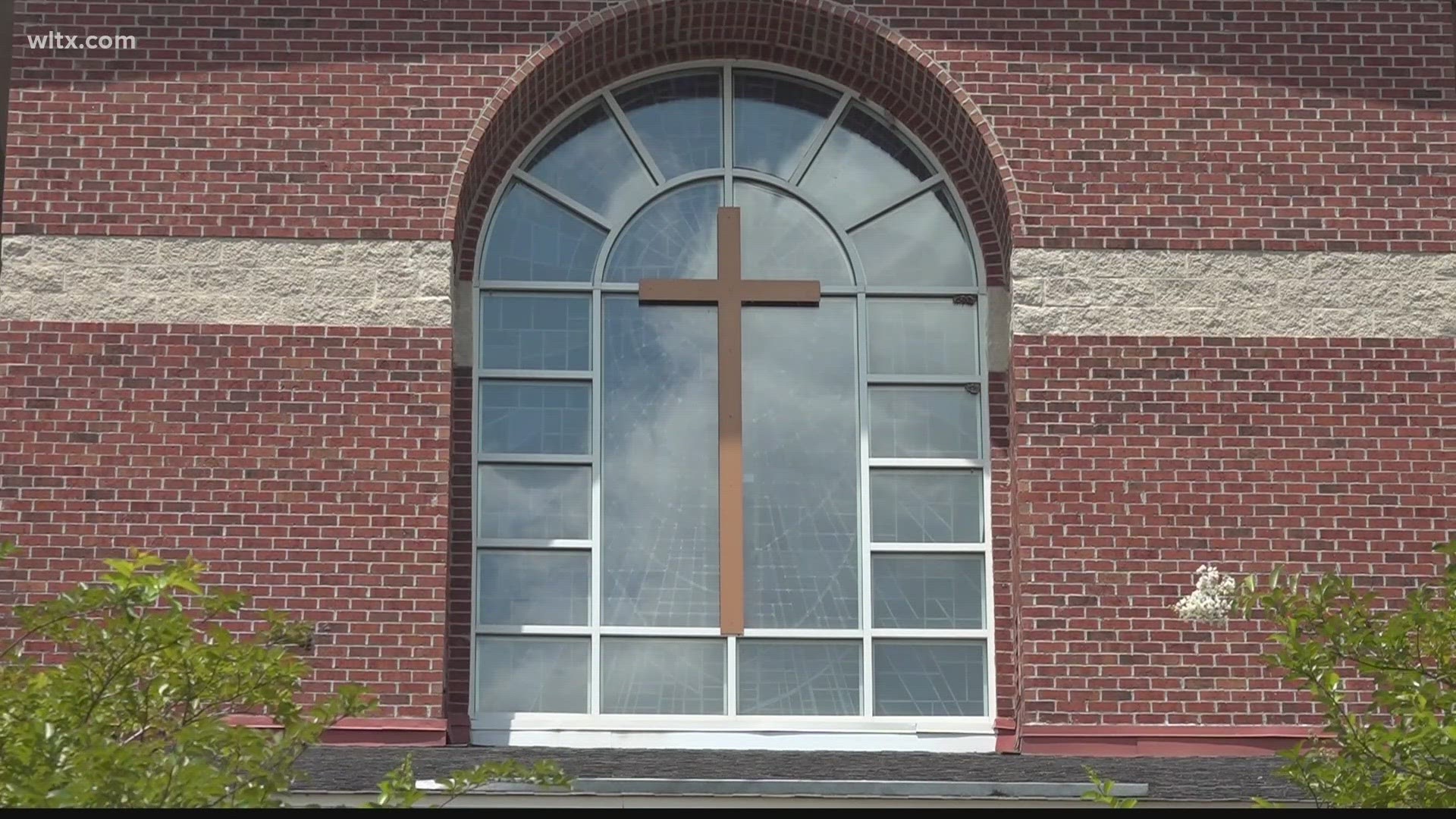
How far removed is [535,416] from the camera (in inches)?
555

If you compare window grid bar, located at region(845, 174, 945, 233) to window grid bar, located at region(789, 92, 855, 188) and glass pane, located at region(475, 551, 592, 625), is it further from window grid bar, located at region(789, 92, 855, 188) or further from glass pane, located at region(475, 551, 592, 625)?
glass pane, located at region(475, 551, 592, 625)

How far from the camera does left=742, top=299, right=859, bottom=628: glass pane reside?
45.5 ft

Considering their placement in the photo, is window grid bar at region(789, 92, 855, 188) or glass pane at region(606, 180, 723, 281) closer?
glass pane at region(606, 180, 723, 281)

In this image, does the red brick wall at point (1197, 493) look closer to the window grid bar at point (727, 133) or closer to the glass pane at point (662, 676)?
the glass pane at point (662, 676)

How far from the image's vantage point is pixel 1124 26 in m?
14.3

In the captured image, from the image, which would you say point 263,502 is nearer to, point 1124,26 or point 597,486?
point 597,486

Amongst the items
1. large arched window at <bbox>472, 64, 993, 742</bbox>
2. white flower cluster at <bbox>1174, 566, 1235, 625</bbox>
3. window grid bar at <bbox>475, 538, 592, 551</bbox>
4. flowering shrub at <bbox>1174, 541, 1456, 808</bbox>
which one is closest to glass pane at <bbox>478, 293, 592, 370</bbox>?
large arched window at <bbox>472, 64, 993, 742</bbox>

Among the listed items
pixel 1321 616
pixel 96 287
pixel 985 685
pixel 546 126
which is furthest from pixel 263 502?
pixel 1321 616

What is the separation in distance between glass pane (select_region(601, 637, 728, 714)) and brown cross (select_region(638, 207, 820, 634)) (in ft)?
0.77

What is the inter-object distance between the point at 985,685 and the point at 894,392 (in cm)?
182

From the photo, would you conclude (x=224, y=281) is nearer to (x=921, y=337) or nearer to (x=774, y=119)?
(x=774, y=119)

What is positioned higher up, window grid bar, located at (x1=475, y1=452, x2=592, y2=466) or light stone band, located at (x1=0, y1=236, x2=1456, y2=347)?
light stone band, located at (x1=0, y1=236, x2=1456, y2=347)

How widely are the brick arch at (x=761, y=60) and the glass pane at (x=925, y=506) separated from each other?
4.16 ft

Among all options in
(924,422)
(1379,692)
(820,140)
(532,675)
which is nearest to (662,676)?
(532,675)
